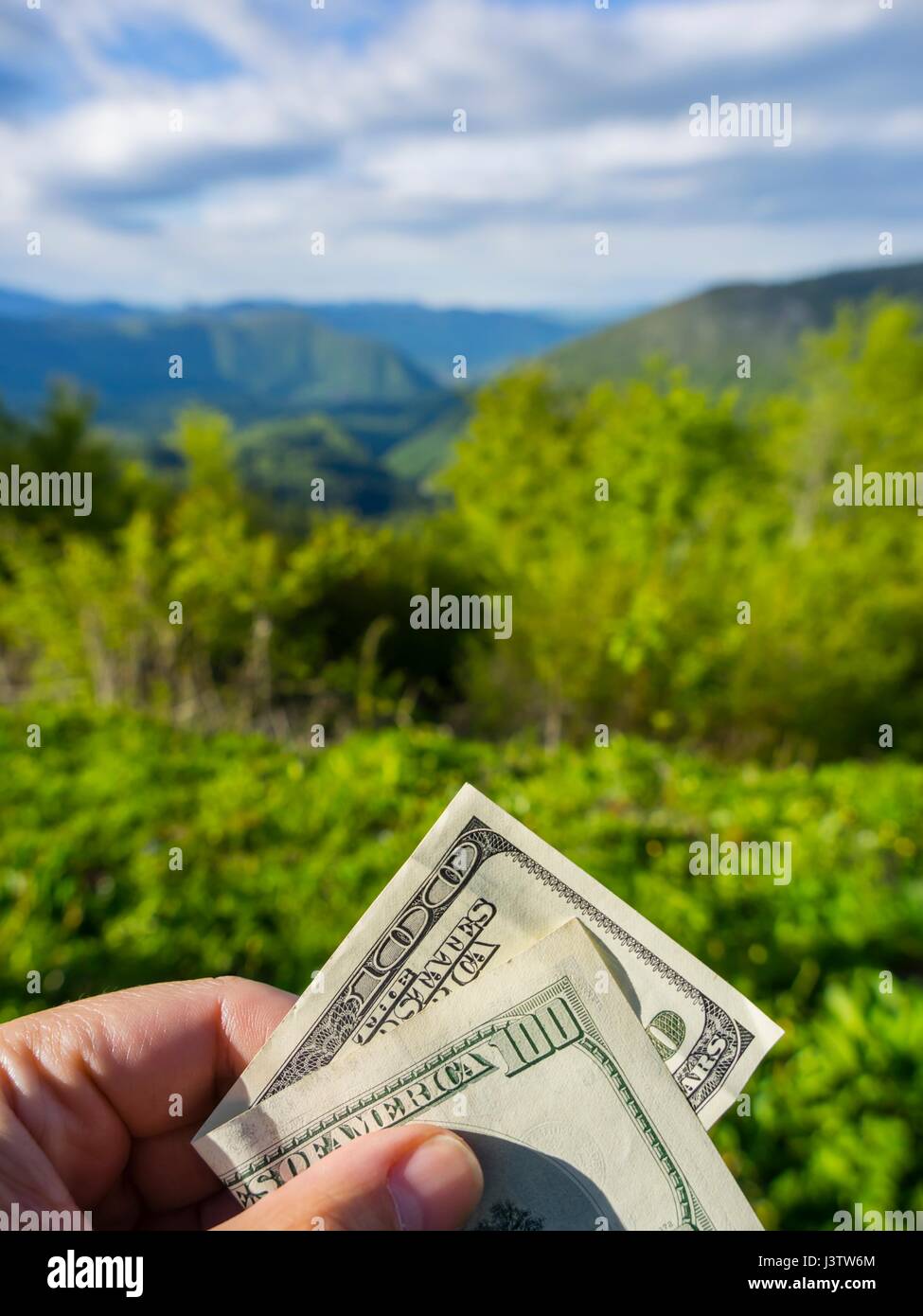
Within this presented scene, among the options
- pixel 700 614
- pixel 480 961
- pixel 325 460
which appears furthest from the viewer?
pixel 325 460

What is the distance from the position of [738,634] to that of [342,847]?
5596mm

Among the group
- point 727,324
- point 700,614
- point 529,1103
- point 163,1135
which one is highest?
point 727,324

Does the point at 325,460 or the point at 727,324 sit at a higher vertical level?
the point at 727,324

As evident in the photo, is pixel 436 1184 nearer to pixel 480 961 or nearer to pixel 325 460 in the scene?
pixel 480 961

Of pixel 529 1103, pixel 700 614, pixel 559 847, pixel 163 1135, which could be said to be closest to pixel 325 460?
pixel 700 614

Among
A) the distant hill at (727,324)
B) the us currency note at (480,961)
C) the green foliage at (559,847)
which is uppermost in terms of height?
the distant hill at (727,324)

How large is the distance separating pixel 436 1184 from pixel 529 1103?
206mm

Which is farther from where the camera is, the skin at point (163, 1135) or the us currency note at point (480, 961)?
the us currency note at point (480, 961)

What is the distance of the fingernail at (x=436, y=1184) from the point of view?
131 cm

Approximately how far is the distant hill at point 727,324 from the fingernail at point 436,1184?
15137 cm

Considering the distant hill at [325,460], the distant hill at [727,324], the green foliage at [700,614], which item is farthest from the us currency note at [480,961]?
the distant hill at [727,324]

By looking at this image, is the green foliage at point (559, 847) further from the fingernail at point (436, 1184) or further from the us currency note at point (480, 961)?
the fingernail at point (436, 1184)

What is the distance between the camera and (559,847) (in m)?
3.97

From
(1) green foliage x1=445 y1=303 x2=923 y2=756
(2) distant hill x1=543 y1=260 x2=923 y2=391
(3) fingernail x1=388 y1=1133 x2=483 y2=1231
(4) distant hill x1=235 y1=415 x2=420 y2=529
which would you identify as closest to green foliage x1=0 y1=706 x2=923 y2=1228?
(3) fingernail x1=388 y1=1133 x2=483 y2=1231
